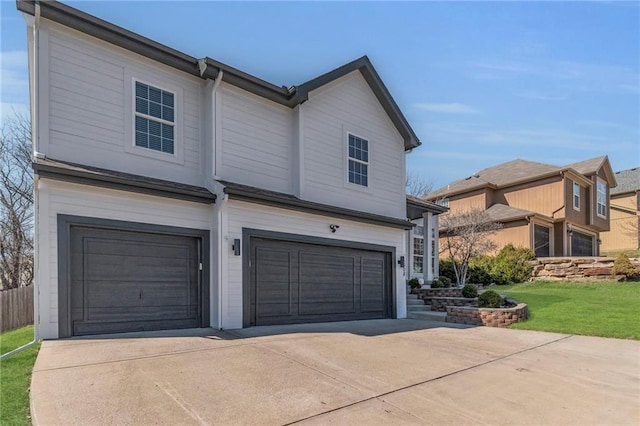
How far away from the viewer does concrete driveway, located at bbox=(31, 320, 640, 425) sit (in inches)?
147

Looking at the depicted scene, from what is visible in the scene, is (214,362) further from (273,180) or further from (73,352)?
(273,180)

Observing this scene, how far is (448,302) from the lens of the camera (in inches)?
500

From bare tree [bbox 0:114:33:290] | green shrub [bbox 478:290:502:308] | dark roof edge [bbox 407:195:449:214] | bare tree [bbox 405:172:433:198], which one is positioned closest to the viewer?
green shrub [bbox 478:290:502:308]

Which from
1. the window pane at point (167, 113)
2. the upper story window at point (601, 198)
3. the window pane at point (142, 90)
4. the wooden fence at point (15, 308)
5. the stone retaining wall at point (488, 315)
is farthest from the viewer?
the upper story window at point (601, 198)

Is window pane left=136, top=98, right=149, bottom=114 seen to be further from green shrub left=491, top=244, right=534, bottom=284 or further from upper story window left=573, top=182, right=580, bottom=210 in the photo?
upper story window left=573, top=182, right=580, bottom=210

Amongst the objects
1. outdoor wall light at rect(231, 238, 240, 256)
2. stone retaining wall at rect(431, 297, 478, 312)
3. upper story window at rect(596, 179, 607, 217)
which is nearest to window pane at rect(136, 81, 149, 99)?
outdoor wall light at rect(231, 238, 240, 256)

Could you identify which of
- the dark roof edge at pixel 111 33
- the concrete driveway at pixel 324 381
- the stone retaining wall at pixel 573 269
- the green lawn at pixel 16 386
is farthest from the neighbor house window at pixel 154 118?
the stone retaining wall at pixel 573 269

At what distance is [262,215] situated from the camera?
29.6 ft

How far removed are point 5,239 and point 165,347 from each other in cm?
1605

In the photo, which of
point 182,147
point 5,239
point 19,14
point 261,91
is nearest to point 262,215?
point 182,147

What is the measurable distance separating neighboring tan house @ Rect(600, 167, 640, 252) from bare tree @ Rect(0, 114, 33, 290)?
39.4 metres

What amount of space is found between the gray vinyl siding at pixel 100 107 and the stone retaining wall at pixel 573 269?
58.7ft

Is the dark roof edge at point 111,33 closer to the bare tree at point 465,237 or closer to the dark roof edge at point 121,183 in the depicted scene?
the dark roof edge at point 121,183

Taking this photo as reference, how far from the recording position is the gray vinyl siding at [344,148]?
423 inches
